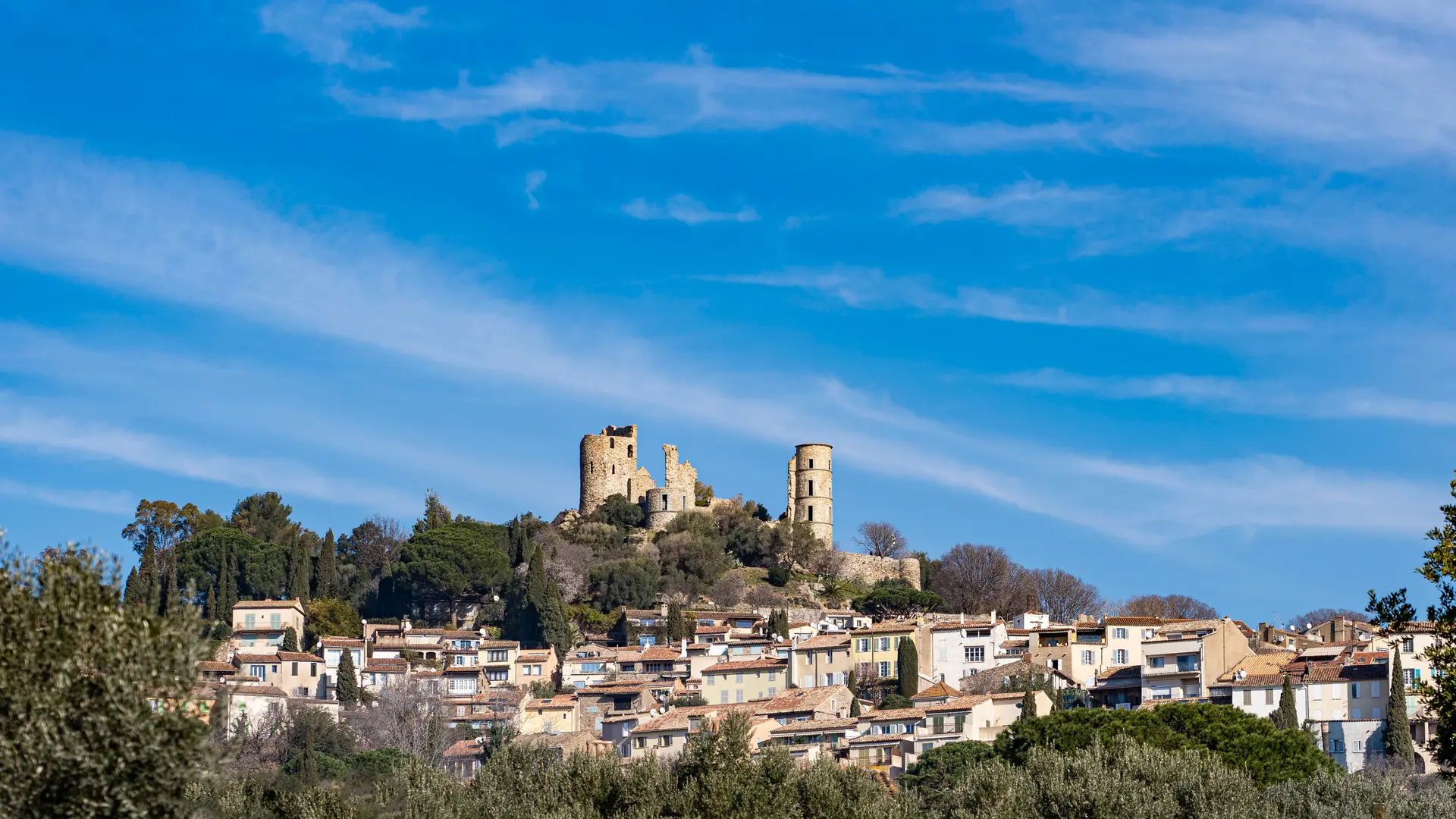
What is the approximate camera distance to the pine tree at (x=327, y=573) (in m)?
98.1

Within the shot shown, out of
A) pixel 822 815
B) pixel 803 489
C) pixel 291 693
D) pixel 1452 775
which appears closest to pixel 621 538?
pixel 803 489

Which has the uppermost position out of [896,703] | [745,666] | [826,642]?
[826,642]

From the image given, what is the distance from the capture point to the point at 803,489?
364 feet

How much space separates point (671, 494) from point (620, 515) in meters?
3.20

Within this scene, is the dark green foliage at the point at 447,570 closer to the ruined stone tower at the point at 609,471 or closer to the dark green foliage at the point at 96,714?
the ruined stone tower at the point at 609,471

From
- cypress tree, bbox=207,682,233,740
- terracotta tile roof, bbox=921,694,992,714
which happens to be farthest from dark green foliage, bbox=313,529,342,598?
cypress tree, bbox=207,682,233,740

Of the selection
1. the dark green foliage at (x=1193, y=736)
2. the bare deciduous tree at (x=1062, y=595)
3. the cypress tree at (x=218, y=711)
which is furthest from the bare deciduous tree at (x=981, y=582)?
the cypress tree at (x=218, y=711)

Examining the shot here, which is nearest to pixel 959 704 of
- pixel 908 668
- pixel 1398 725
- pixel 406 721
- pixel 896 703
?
pixel 896 703

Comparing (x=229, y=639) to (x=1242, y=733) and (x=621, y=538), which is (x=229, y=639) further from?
(x=1242, y=733)

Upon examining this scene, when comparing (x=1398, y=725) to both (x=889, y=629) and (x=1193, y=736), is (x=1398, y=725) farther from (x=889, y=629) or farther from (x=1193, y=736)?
(x=889, y=629)

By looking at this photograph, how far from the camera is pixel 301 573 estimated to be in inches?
3821

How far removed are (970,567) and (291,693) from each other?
4205 centimetres

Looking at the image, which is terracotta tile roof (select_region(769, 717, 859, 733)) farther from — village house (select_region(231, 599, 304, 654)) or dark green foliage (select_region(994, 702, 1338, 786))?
village house (select_region(231, 599, 304, 654))

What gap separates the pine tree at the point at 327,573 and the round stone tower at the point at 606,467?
17837 mm
